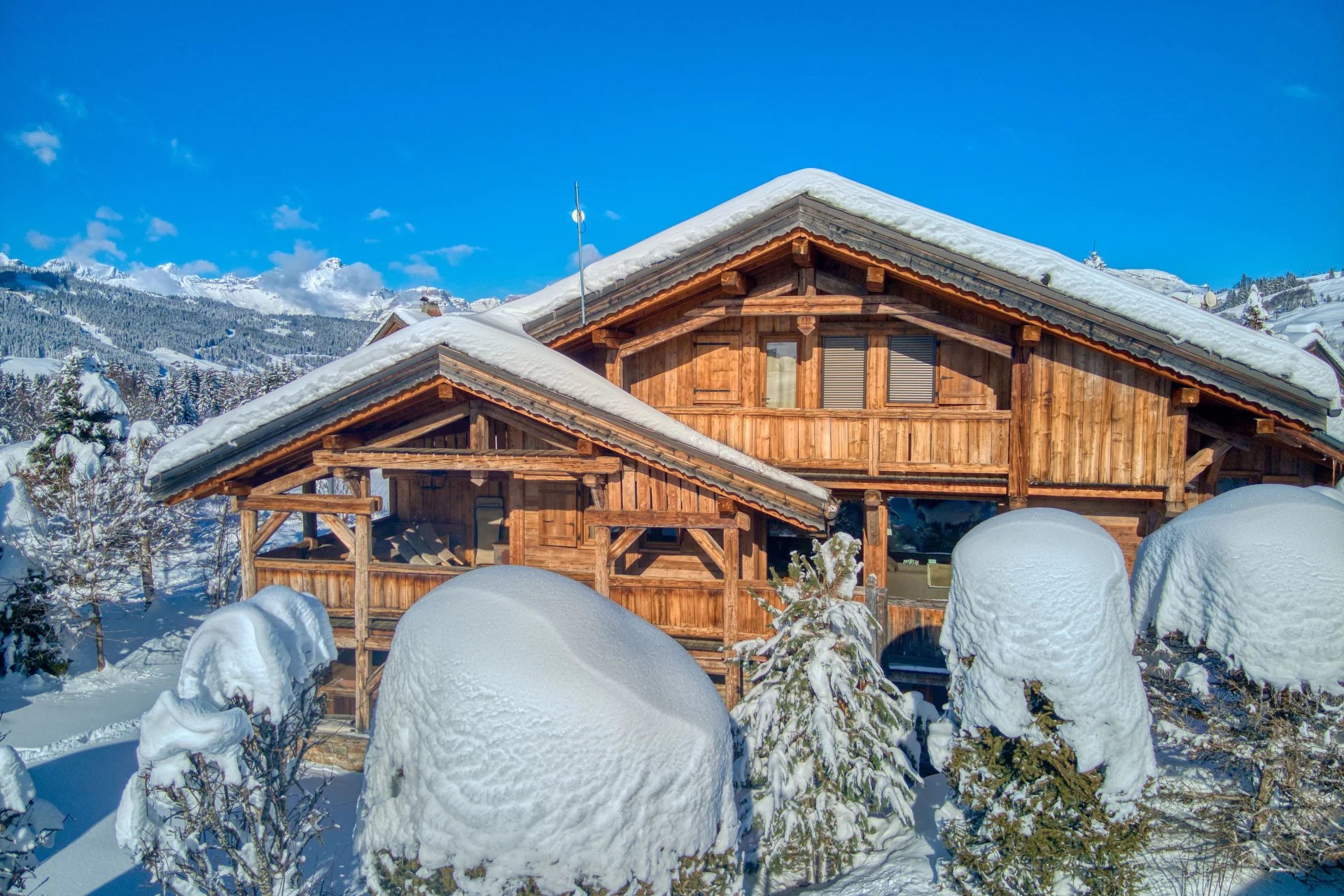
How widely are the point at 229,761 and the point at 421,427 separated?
272 inches

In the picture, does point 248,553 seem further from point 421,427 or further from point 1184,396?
point 1184,396

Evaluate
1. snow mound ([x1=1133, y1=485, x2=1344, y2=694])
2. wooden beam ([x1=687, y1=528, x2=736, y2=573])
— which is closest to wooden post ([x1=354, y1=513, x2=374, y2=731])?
wooden beam ([x1=687, y1=528, x2=736, y2=573])

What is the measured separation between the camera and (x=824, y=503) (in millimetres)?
10570

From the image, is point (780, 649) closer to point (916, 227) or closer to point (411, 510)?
point (916, 227)

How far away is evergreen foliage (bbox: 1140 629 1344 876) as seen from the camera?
6.42m

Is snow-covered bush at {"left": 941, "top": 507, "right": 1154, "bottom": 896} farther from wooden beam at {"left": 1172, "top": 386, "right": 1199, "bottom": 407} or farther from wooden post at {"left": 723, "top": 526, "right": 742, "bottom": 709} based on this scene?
wooden beam at {"left": 1172, "top": 386, "right": 1199, "bottom": 407}

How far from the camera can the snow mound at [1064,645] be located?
5957 millimetres

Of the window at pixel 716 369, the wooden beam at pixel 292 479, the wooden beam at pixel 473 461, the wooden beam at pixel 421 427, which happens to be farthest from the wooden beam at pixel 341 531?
the window at pixel 716 369

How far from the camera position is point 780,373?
14242 millimetres

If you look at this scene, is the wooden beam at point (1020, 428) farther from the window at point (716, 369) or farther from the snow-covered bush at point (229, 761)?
the snow-covered bush at point (229, 761)

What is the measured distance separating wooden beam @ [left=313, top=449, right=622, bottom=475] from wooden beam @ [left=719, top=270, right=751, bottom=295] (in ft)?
12.7

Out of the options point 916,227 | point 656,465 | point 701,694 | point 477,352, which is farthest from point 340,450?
point 916,227

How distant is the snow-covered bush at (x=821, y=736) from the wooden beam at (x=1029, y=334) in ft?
20.5

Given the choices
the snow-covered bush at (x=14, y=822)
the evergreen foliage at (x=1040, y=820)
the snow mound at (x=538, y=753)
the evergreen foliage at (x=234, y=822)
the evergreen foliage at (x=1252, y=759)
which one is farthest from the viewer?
the evergreen foliage at (x=1252, y=759)
